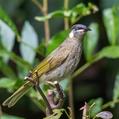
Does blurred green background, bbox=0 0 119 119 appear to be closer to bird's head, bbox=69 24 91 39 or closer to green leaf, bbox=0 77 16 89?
green leaf, bbox=0 77 16 89

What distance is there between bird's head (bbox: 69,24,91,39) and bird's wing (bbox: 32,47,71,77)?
0.31 feet

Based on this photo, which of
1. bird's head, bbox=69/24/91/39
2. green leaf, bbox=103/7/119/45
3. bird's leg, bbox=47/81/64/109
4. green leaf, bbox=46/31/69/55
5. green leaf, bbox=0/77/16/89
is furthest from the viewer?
green leaf, bbox=103/7/119/45

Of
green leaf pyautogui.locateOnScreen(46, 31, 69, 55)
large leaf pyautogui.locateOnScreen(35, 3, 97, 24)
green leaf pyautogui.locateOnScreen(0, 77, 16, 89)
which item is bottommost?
green leaf pyautogui.locateOnScreen(0, 77, 16, 89)

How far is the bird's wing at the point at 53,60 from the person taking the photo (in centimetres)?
234

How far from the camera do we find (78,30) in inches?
99.8

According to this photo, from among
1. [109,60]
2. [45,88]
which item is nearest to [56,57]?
[45,88]

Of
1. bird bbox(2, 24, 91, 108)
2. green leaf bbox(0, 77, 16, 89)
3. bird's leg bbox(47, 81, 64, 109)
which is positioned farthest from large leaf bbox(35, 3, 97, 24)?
bird's leg bbox(47, 81, 64, 109)

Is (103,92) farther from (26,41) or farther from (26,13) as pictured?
(26,41)

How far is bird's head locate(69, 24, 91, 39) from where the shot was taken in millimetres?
2498

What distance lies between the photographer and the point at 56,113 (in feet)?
6.03

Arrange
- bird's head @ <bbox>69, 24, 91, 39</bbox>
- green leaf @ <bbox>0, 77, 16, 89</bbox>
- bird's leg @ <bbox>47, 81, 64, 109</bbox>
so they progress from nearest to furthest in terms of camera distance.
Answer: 1. bird's leg @ <bbox>47, 81, 64, 109</bbox>
2. bird's head @ <bbox>69, 24, 91, 39</bbox>
3. green leaf @ <bbox>0, 77, 16, 89</bbox>

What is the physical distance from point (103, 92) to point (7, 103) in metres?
1.81

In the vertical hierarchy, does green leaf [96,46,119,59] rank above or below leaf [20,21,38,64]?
below

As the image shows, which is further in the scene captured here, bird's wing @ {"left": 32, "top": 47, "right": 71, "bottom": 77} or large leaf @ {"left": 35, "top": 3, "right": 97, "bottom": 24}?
large leaf @ {"left": 35, "top": 3, "right": 97, "bottom": 24}
